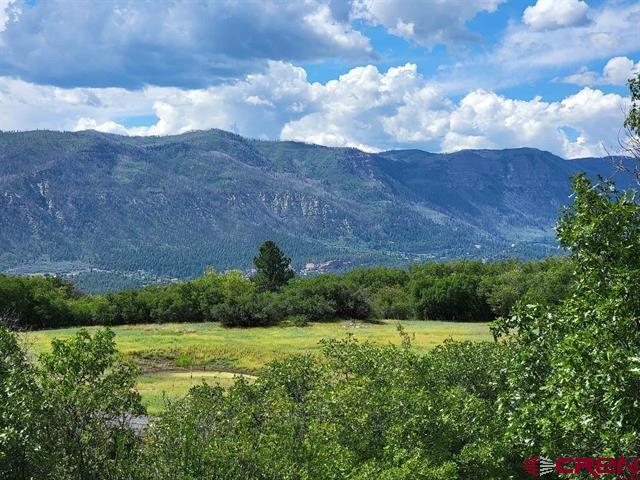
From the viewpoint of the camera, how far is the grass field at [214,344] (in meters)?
56.2

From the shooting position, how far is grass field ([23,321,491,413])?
5616cm

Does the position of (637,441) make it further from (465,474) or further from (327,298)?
(327,298)

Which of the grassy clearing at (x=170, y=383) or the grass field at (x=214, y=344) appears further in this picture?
the grass field at (x=214, y=344)

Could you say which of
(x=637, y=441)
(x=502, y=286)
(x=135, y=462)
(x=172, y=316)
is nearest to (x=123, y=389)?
(x=135, y=462)

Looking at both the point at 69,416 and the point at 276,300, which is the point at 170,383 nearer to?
the point at 69,416

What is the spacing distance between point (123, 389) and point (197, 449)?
12.6ft

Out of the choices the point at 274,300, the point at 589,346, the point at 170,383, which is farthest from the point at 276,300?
the point at 589,346

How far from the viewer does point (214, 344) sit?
72500 millimetres
